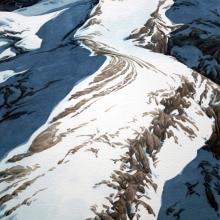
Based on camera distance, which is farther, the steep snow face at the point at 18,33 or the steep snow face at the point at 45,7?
the steep snow face at the point at 45,7

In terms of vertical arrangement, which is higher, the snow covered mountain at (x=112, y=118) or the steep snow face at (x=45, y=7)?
the steep snow face at (x=45, y=7)

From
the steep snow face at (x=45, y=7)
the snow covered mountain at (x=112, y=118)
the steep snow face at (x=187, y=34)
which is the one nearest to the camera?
the snow covered mountain at (x=112, y=118)

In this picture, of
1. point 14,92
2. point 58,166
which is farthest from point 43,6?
point 58,166

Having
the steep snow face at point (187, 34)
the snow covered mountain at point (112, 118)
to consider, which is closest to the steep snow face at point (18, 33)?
the snow covered mountain at point (112, 118)

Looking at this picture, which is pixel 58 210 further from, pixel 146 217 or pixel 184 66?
pixel 184 66

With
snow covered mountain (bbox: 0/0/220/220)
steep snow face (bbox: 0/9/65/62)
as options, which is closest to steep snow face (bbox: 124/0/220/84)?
snow covered mountain (bbox: 0/0/220/220)

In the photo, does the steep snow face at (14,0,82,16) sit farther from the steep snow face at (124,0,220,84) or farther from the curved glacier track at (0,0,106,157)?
the steep snow face at (124,0,220,84)

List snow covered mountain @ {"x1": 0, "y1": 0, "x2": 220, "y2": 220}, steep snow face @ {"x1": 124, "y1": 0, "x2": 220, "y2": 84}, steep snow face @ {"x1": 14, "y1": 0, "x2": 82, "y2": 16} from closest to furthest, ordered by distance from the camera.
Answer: snow covered mountain @ {"x1": 0, "y1": 0, "x2": 220, "y2": 220}, steep snow face @ {"x1": 124, "y1": 0, "x2": 220, "y2": 84}, steep snow face @ {"x1": 14, "y1": 0, "x2": 82, "y2": 16}

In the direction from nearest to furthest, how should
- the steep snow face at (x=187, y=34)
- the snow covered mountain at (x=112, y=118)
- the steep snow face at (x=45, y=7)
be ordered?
1. the snow covered mountain at (x=112, y=118)
2. the steep snow face at (x=187, y=34)
3. the steep snow face at (x=45, y=7)

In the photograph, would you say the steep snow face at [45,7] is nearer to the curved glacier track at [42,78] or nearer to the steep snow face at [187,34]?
the curved glacier track at [42,78]
